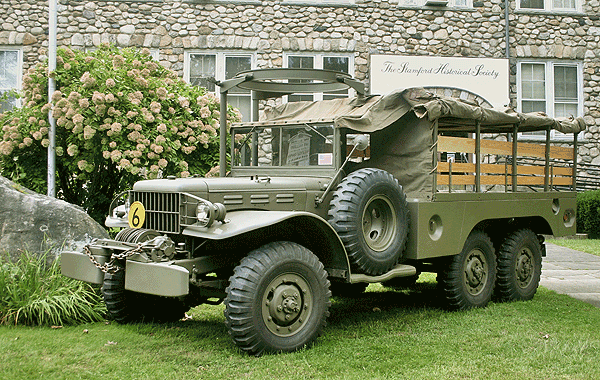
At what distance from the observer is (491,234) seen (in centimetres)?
723

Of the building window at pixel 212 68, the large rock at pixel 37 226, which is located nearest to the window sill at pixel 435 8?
the building window at pixel 212 68

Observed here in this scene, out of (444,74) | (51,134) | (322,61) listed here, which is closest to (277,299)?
(51,134)

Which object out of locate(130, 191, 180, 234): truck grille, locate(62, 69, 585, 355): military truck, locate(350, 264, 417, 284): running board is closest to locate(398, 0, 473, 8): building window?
locate(62, 69, 585, 355): military truck

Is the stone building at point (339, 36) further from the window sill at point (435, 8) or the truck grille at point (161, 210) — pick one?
the truck grille at point (161, 210)

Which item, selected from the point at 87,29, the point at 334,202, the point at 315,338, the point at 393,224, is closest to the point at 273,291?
the point at 315,338

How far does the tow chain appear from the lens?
4570 mm

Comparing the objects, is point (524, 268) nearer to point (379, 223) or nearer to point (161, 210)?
point (379, 223)

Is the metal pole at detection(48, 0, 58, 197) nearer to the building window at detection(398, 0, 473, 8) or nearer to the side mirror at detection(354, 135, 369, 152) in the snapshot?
the side mirror at detection(354, 135, 369, 152)

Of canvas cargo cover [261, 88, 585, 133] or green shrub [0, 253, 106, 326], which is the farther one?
canvas cargo cover [261, 88, 585, 133]

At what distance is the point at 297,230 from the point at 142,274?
1.36 meters

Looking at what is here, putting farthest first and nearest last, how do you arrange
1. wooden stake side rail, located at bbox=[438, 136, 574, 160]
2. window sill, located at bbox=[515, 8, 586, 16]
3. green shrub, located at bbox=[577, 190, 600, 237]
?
window sill, located at bbox=[515, 8, 586, 16]
green shrub, located at bbox=[577, 190, 600, 237]
wooden stake side rail, located at bbox=[438, 136, 574, 160]

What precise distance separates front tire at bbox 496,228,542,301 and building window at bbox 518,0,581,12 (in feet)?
32.8

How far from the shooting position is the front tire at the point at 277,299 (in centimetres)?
449

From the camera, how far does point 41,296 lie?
5.55 meters
